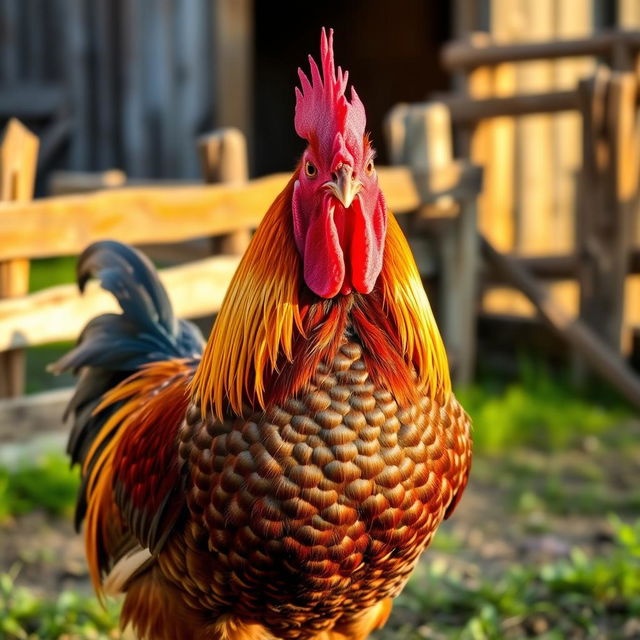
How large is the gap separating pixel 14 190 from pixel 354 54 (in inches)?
411

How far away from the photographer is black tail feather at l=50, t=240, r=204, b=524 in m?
3.28

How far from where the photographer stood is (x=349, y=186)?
2236 mm

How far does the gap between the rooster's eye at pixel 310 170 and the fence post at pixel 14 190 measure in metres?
2.48

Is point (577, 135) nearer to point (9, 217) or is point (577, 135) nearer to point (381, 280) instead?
point (9, 217)

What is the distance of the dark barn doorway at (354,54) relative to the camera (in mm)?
14078

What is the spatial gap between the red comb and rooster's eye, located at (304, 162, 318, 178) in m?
0.05

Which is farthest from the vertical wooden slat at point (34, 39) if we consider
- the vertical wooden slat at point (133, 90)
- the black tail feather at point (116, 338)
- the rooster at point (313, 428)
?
the rooster at point (313, 428)

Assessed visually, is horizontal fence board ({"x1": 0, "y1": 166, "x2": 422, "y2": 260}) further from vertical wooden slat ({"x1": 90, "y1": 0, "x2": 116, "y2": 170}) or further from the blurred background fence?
vertical wooden slat ({"x1": 90, "y1": 0, "x2": 116, "y2": 170})

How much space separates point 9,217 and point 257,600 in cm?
244

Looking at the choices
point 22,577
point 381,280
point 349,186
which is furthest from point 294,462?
point 22,577

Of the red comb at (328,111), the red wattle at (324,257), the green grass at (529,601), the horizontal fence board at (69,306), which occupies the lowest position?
the green grass at (529,601)

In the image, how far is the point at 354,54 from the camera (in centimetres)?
1441

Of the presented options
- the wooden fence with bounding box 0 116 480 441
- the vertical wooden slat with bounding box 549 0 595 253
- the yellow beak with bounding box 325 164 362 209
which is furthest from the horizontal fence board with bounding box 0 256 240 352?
the vertical wooden slat with bounding box 549 0 595 253

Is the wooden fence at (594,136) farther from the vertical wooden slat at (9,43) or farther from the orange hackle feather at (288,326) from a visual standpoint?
the vertical wooden slat at (9,43)
